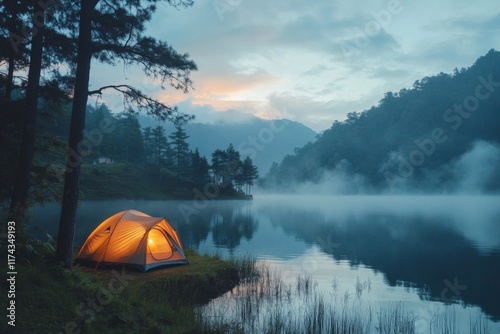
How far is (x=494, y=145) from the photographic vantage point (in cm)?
16038

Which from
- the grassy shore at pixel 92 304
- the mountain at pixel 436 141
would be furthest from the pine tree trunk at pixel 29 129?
the mountain at pixel 436 141

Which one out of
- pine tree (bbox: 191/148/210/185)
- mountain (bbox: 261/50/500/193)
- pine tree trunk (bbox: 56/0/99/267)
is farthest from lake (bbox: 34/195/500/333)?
mountain (bbox: 261/50/500/193)

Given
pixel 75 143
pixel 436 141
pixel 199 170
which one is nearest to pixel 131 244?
pixel 75 143

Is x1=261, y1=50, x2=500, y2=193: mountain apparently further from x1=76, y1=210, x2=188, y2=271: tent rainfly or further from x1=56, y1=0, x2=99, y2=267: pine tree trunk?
x1=56, y1=0, x2=99, y2=267: pine tree trunk

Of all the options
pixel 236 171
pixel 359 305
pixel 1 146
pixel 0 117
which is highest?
pixel 236 171

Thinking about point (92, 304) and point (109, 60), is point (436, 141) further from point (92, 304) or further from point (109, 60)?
point (92, 304)

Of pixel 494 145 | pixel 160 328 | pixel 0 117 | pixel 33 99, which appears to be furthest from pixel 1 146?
pixel 494 145

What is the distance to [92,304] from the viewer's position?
889 cm

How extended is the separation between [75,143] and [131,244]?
6293 millimetres

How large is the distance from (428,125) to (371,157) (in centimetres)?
2796

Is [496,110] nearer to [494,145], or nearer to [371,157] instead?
[494,145]

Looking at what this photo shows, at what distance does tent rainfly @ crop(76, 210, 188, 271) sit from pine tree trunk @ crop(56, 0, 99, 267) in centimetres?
477

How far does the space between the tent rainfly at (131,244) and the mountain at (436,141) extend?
16458 cm

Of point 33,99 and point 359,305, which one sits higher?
point 33,99
